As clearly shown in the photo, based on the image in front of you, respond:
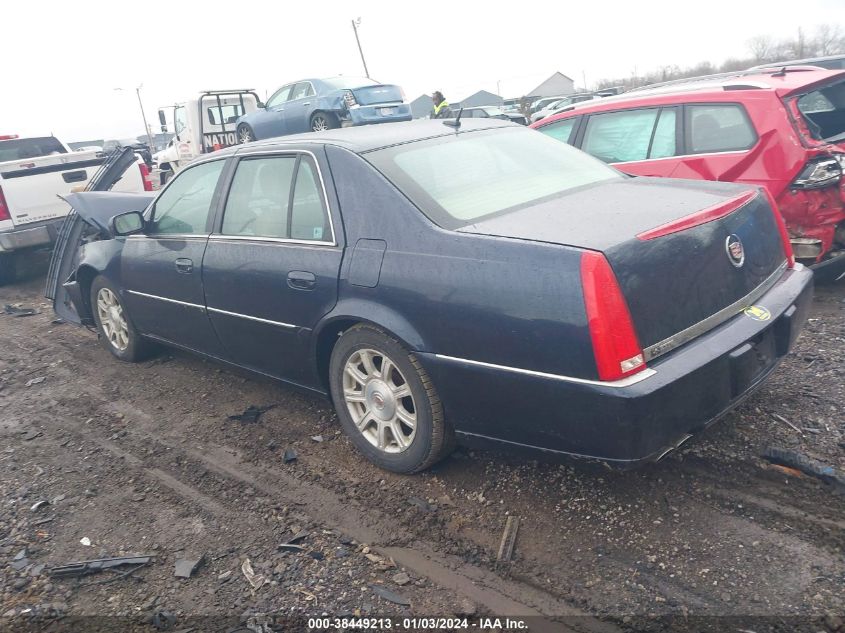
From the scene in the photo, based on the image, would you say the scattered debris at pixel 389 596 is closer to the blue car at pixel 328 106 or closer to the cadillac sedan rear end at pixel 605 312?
the cadillac sedan rear end at pixel 605 312

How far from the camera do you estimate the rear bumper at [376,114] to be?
556 inches

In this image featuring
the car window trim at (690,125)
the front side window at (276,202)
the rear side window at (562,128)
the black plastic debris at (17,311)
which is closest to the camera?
the front side window at (276,202)

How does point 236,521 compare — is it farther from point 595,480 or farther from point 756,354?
point 756,354

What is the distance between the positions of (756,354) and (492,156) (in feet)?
5.59

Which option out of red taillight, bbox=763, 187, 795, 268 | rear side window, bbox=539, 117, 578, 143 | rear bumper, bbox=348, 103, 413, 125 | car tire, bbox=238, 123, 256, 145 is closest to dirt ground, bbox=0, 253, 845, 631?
red taillight, bbox=763, 187, 795, 268

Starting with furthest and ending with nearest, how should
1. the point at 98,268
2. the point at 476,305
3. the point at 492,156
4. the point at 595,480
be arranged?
the point at 98,268
the point at 492,156
the point at 595,480
the point at 476,305

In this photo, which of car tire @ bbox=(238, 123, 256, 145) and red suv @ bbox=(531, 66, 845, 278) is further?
car tire @ bbox=(238, 123, 256, 145)

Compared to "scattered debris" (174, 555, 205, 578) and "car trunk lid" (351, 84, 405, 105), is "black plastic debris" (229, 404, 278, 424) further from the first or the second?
"car trunk lid" (351, 84, 405, 105)

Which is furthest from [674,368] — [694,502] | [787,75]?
[787,75]

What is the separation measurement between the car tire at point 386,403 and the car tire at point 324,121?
470 inches

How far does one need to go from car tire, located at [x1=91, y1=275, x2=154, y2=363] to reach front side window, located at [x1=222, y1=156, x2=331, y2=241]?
178 cm

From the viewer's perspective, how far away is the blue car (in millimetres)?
14552

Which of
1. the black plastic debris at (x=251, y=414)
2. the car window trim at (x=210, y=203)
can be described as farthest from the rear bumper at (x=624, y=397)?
the car window trim at (x=210, y=203)

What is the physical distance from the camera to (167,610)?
2797 mm
